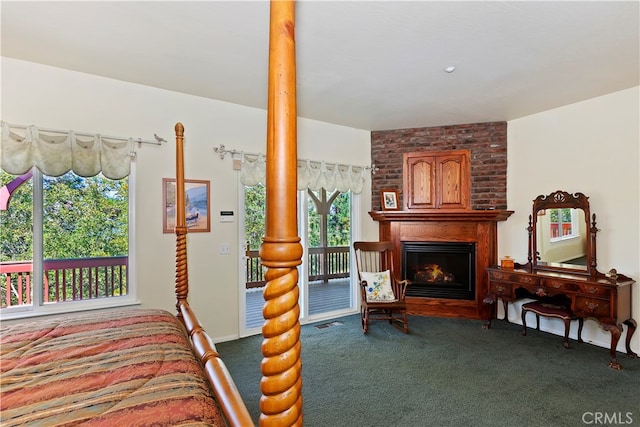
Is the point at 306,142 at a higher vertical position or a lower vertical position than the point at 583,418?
higher

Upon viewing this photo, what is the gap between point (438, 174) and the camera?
4.39 meters

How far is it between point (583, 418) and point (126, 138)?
13.8 feet

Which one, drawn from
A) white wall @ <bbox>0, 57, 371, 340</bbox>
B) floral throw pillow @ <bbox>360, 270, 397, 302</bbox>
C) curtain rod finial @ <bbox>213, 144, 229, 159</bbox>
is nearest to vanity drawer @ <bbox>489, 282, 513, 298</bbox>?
floral throw pillow @ <bbox>360, 270, 397, 302</bbox>

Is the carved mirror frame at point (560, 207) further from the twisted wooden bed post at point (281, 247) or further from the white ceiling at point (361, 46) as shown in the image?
the twisted wooden bed post at point (281, 247)

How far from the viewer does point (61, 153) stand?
265 cm

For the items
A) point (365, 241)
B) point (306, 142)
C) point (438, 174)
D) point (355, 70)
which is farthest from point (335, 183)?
point (355, 70)

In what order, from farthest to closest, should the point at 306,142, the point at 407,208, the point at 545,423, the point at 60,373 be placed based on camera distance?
the point at 407,208
the point at 306,142
the point at 545,423
the point at 60,373

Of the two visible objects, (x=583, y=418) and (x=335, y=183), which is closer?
(x=583, y=418)

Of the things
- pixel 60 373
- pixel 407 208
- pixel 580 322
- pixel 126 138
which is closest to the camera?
pixel 60 373

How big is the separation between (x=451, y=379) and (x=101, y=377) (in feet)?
8.24

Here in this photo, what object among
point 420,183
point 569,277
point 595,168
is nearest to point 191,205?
point 420,183

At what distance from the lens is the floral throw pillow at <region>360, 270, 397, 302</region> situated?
3963 mm

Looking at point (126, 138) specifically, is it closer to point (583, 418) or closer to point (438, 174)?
point (438, 174)

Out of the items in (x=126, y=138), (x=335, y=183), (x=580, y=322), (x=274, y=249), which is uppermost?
(x=126, y=138)
